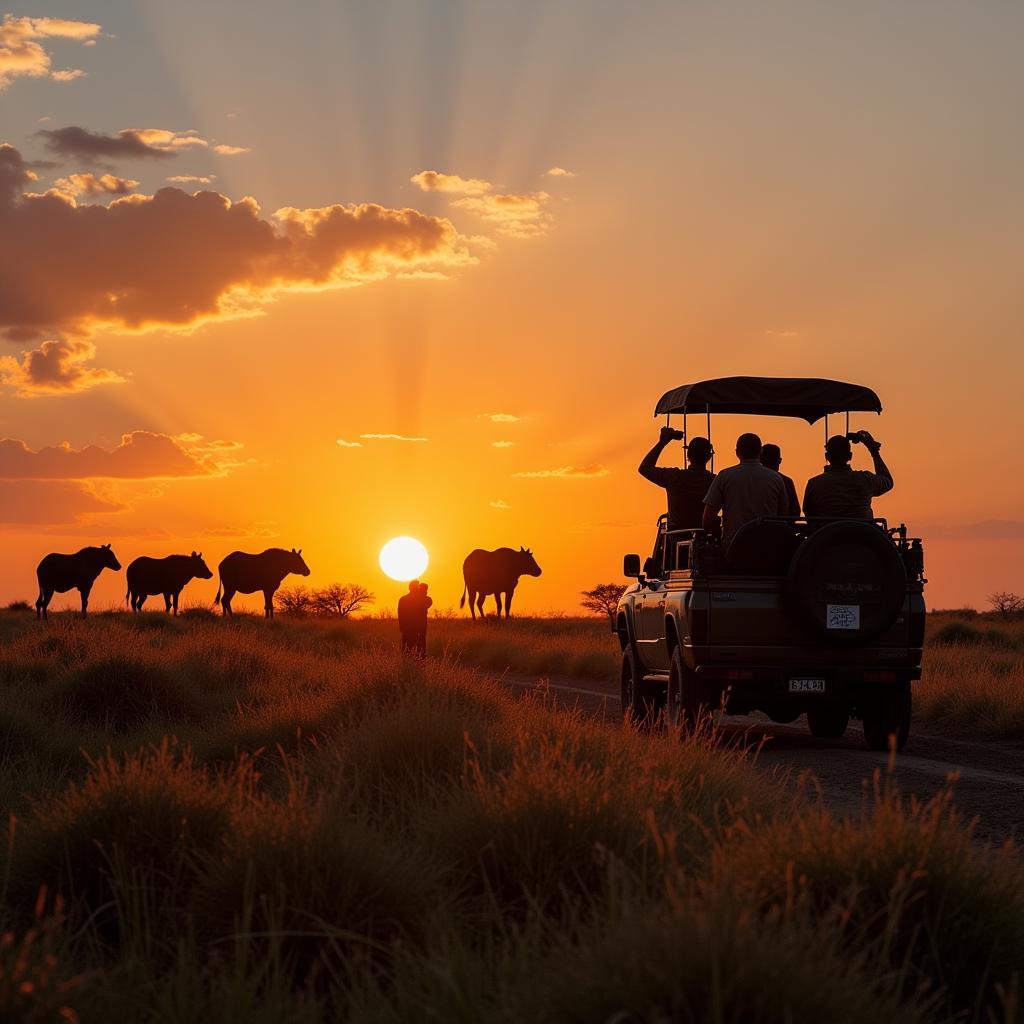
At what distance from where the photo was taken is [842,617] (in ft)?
44.1

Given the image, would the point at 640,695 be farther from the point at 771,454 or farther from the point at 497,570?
the point at 497,570

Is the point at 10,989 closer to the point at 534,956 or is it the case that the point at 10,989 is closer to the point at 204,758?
the point at 534,956

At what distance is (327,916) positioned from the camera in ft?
19.9

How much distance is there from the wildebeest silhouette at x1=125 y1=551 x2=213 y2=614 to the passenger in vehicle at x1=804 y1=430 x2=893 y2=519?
37.6m

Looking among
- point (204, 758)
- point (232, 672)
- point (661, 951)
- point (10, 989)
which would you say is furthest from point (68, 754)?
point (661, 951)

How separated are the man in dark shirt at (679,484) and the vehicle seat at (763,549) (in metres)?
2.16

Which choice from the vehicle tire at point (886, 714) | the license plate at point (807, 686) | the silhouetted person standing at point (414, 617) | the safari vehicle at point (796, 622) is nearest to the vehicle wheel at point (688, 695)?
the safari vehicle at point (796, 622)

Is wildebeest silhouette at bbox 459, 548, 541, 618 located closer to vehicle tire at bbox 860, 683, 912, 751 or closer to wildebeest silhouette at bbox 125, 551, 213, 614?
wildebeest silhouette at bbox 125, 551, 213, 614

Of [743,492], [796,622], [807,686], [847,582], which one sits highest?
[743,492]

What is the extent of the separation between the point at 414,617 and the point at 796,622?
33.3 ft

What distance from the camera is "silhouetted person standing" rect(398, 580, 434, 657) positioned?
22594 millimetres

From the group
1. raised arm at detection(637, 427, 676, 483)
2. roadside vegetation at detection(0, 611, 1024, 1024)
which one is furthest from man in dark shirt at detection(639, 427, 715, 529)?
roadside vegetation at detection(0, 611, 1024, 1024)

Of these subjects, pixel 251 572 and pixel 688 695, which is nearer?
pixel 688 695

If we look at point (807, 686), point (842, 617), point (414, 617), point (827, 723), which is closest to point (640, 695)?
point (827, 723)
